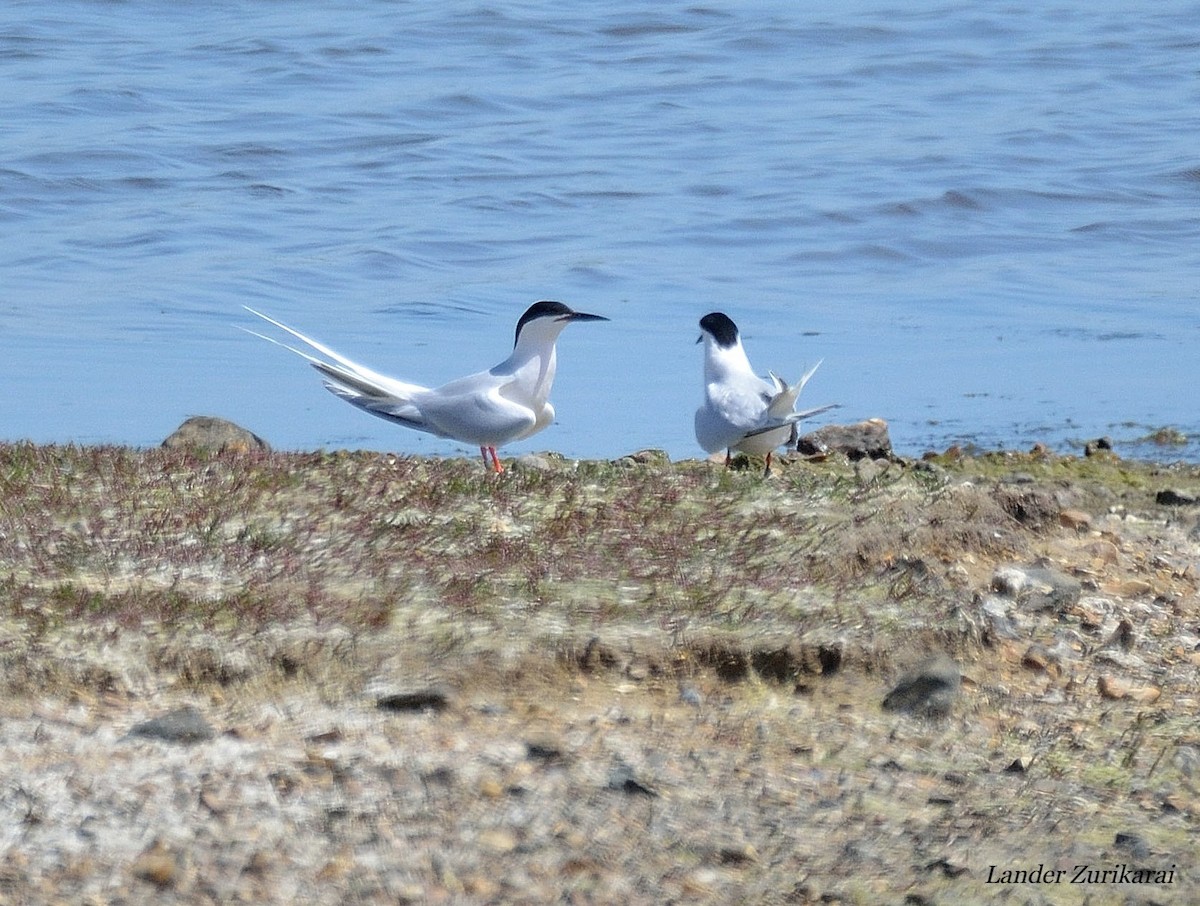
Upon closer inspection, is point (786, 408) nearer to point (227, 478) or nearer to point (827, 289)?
point (227, 478)

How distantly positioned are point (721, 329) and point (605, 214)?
573cm

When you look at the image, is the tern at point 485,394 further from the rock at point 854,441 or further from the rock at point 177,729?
the rock at point 177,729

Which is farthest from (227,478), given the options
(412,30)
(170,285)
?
(412,30)

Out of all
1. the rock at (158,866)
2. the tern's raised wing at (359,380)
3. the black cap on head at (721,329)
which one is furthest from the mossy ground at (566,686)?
the black cap on head at (721,329)

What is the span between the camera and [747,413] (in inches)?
281

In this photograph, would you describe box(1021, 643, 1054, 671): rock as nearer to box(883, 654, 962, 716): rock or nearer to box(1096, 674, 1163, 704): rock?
box(1096, 674, 1163, 704): rock

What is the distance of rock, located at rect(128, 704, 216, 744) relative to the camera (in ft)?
12.1

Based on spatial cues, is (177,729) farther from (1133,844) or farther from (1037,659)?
(1037,659)

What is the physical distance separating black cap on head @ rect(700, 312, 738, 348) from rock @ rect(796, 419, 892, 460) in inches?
23.2

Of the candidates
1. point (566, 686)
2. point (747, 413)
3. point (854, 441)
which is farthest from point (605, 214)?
point (566, 686)

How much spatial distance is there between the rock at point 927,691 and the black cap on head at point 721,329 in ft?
13.4
